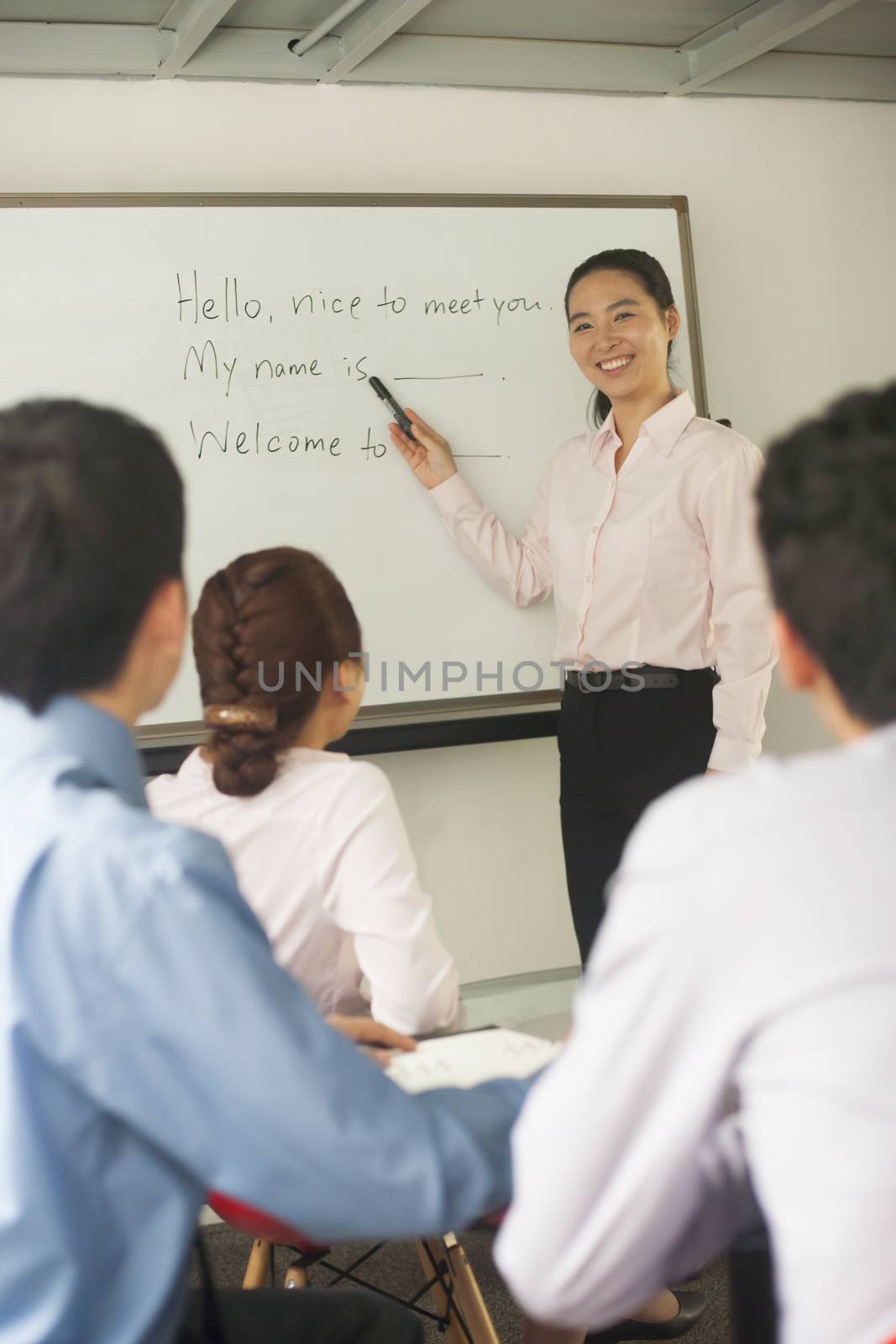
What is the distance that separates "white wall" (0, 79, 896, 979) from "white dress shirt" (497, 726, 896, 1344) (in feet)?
7.08

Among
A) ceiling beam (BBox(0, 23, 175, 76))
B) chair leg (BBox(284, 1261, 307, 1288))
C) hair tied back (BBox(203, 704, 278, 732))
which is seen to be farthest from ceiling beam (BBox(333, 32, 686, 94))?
chair leg (BBox(284, 1261, 307, 1288))

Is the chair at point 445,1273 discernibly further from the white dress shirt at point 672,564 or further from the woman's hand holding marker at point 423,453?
the woman's hand holding marker at point 423,453

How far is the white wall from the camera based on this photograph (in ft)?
8.84

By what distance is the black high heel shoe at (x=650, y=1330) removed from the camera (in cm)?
204

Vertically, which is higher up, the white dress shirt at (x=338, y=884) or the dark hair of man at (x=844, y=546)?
the dark hair of man at (x=844, y=546)

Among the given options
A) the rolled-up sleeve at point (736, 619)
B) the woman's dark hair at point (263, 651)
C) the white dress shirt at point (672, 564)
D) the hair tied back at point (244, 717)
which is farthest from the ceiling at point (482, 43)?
the hair tied back at point (244, 717)

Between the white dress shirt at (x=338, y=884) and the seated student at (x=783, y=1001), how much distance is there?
64 centimetres

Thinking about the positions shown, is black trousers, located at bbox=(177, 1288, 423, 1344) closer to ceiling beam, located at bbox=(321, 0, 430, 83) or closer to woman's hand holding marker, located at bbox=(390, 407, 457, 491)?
woman's hand holding marker, located at bbox=(390, 407, 457, 491)

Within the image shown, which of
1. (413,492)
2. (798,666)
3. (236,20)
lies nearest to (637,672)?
(413,492)

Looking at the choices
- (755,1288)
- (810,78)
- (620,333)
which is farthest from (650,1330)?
(810,78)

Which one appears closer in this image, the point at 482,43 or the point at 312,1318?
the point at 312,1318

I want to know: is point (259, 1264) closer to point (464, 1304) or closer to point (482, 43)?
point (464, 1304)

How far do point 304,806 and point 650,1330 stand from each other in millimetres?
1150

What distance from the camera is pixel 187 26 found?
8.14 feet
